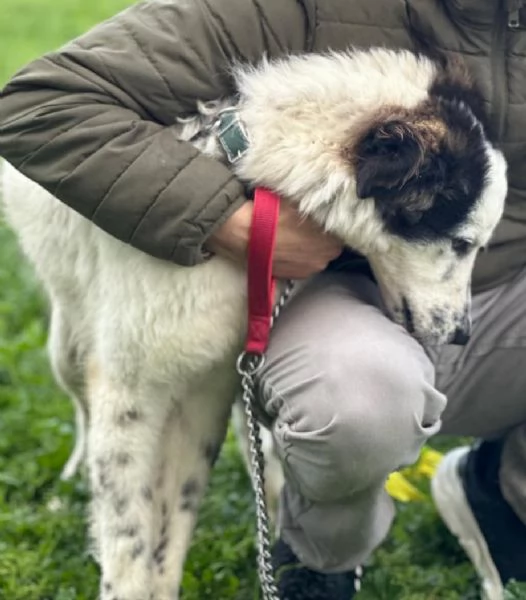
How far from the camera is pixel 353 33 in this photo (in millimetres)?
2828

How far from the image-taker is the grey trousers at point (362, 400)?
8.61ft

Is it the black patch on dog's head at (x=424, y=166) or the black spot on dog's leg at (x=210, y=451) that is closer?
the black patch on dog's head at (x=424, y=166)

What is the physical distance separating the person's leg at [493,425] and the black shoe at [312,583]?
0.38 metres

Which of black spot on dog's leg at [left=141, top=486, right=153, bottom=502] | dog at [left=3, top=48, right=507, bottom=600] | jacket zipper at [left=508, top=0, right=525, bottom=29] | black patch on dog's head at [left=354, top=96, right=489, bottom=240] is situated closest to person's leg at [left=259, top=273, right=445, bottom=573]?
dog at [left=3, top=48, right=507, bottom=600]

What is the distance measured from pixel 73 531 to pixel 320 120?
5.06ft

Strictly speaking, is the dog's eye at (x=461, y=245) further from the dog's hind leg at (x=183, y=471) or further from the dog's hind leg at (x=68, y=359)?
the dog's hind leg at (x=68, y=359)

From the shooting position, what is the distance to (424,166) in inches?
104

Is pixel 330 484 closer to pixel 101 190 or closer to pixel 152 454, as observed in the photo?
pixel 152 454

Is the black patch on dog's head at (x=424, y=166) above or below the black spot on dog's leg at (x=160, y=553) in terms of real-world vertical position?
above

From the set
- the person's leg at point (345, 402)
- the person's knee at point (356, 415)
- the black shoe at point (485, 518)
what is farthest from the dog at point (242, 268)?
the black shoe at point (485, 518)

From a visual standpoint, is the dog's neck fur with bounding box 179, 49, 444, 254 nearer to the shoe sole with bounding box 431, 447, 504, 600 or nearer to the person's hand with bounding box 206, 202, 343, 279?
the person's hand with bounding box 206, 202, 343, 279

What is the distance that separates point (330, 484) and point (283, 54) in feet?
3.19

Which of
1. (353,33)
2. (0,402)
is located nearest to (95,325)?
(353,33)

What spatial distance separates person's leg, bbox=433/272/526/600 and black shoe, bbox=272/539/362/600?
38cm
